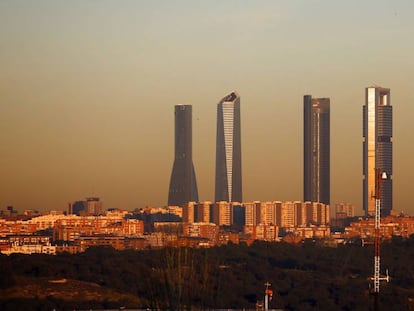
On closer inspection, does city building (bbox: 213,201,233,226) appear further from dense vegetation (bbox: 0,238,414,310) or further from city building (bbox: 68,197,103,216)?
dense vegetation (bbox: 0,238,414,310)

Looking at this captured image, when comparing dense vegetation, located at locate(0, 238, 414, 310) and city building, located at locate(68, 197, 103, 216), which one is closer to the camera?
dense vegetation, located at locate(0, 238, 414, 310)

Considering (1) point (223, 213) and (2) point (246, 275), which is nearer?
(2) point (246, 275)

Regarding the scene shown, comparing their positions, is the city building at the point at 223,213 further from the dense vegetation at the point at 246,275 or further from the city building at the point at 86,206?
the dense vegetation at the point at 246,275

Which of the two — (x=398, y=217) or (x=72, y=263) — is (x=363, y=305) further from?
(x=398, y=217)

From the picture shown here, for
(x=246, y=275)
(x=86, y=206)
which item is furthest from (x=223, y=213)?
(x=246, y=275)

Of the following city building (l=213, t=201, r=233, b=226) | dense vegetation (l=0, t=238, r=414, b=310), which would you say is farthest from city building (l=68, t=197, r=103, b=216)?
dense vegetation (l=0, t=238, r=414, b=310)

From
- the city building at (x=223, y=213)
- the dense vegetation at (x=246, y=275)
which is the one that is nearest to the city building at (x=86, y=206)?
the city building at (x=223, y=213)

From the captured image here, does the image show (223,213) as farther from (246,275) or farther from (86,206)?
(246,275)

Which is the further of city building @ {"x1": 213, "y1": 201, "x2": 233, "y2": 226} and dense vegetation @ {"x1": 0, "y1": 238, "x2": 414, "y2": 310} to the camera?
city building @ {"x1": 213, "y1": 201, "x2": 233, "y2": 226}

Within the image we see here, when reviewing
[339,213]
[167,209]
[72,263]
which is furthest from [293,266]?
[339,213]
